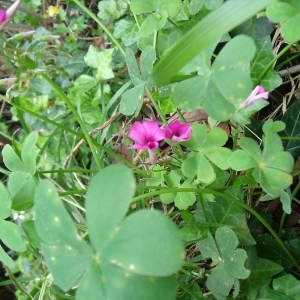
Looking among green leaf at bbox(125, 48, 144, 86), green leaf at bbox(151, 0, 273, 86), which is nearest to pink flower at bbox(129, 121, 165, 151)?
green leaf at bbox(125, 48, 144, 86)

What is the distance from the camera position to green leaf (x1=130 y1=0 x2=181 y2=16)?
3.19 ft

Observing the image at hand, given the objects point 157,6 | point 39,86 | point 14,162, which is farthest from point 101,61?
point 14,162

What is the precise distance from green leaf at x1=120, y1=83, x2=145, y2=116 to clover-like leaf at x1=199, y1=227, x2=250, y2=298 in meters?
0.33

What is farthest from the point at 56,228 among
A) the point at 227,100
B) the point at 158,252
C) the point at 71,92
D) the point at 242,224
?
the point at 71,92

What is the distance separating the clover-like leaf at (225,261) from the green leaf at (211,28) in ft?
1.28

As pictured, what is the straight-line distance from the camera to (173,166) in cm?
105

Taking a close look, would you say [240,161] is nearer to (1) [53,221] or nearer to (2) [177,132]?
(2) [177,132]

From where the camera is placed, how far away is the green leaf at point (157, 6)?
38.3 inches

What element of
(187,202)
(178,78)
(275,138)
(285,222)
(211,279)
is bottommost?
(285,222)

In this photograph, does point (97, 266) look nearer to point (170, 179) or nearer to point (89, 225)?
point (89, 225)

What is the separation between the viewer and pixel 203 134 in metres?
0.90

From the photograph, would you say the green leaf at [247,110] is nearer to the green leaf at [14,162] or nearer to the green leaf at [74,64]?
the green leaf at [14,162]

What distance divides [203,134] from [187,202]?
0.17m

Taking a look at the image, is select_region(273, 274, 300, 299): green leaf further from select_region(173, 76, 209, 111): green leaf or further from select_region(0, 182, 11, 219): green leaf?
select_region(0, 182, 11, 219): green leaf
